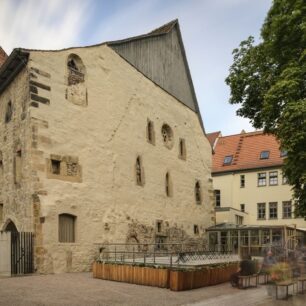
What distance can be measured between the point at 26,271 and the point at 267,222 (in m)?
22.7

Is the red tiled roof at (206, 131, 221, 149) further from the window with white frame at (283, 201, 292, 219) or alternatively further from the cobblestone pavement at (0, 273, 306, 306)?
the cobblestone pavement at (0, 273, 306, 306)

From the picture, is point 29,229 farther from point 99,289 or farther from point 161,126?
point 161,126

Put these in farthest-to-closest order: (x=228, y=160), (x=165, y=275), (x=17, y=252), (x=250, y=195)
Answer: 1. (x=228, y=160)
2. (x=250, y=195)
3. (x=17, y=252)
4. (x=165, y=275)

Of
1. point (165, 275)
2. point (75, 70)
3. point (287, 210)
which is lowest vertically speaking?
point (165, 275)

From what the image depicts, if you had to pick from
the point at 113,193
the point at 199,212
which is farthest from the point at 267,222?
the point at 113,193

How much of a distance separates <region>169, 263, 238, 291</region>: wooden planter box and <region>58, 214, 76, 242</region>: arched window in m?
5.88

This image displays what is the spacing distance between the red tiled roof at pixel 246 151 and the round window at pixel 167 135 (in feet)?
40.6

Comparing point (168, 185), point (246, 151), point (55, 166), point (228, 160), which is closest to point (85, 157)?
point (55, 166)

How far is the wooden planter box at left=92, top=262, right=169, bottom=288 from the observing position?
13.2 m

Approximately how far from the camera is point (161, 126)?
24.8 metres

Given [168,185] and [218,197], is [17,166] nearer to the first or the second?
[168,185]

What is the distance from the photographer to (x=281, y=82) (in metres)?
15.9

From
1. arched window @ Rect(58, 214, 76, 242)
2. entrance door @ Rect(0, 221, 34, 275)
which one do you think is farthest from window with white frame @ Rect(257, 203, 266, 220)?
entrance door @ Rect(0, 221, 34, 275)

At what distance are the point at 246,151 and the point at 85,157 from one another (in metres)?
21.9
